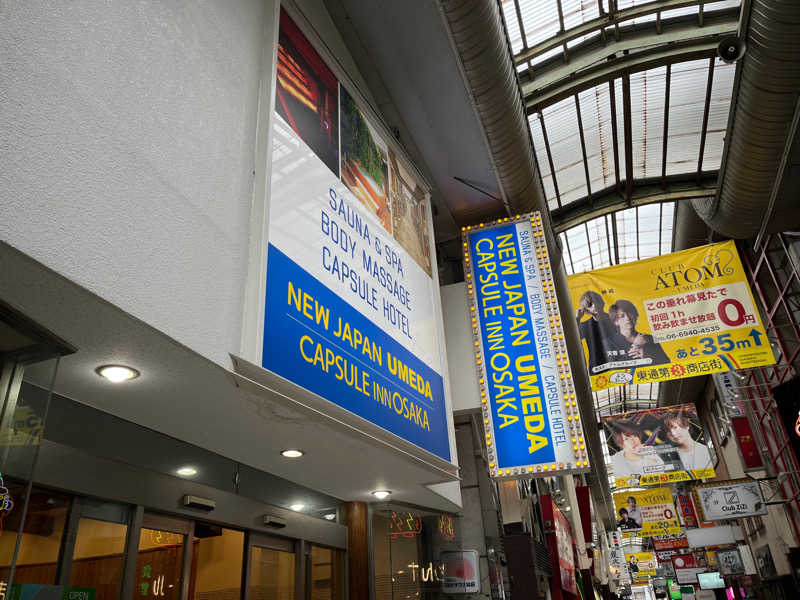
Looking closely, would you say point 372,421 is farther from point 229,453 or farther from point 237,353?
point 237,353

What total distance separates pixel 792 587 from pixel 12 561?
2000cm

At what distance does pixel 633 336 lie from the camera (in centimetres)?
988

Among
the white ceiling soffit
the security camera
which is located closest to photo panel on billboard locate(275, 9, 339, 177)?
the white ceiling soffit

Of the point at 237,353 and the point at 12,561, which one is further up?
the point at 237,353

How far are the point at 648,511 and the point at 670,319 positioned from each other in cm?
1651

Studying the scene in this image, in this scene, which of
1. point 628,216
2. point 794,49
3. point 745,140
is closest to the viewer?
point 794,49

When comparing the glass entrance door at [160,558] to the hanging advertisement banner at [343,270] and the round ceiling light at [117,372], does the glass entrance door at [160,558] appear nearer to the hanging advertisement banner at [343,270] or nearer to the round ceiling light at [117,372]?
the round ceiling light at [117,372]

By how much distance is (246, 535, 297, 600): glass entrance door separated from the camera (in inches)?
178

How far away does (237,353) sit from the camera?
2955 mm

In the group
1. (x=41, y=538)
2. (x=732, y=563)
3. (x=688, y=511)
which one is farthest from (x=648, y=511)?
(x=41, y=538)

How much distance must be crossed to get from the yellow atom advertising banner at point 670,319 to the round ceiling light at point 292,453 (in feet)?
22.3

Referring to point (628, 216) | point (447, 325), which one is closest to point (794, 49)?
point (447, 325)

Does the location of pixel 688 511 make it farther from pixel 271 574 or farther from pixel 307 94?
pixel 307 94

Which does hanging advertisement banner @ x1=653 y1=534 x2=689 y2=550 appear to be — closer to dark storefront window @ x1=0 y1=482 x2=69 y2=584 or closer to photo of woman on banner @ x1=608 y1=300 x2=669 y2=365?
photo of woman on banner @ x1=608 y1=300 x2=669 y2=365
